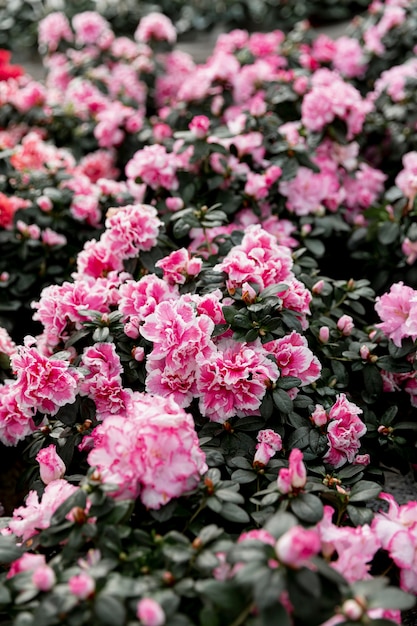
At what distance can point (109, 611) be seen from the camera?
39.4 inches

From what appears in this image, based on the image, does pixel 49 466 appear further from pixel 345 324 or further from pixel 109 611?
pixel 345 324

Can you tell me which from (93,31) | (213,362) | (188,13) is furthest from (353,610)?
(188,13)

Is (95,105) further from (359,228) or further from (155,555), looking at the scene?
(155,555)

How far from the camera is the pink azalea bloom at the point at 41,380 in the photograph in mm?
1553

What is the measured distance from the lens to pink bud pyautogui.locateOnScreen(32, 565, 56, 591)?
1.06 metres

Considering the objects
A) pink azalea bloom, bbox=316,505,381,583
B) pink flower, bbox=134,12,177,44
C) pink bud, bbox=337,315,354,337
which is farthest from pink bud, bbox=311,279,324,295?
pink flower, bbox=134,12,177,44

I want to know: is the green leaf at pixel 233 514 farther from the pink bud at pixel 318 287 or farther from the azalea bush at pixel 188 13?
the azalea bush at pixel 188 13

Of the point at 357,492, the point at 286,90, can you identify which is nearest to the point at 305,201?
the point at 286,90

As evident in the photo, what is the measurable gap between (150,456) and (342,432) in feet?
1.70

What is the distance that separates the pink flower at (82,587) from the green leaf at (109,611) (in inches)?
0.7

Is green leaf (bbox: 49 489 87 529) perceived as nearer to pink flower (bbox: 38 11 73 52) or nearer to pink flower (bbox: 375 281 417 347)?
pink flower (bbox: 375 281 417 347)

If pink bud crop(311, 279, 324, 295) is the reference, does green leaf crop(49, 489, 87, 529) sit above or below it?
above

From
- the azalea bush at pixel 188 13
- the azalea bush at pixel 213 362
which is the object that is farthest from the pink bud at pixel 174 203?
the azalea bush at pixel 188 13

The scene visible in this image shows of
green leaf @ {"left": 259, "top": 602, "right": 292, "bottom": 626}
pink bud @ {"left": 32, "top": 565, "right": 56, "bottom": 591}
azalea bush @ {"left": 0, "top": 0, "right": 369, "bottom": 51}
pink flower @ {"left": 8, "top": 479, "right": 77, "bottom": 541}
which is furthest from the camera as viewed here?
azalea bush @ {"left": 0, "top": 0, "right": 369, "bottom": 51}
